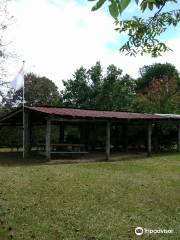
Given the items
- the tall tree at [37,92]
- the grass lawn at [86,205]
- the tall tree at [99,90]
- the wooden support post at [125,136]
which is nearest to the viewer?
the grass lawn at [86,205]

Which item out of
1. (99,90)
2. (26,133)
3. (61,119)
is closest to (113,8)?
(61,119)

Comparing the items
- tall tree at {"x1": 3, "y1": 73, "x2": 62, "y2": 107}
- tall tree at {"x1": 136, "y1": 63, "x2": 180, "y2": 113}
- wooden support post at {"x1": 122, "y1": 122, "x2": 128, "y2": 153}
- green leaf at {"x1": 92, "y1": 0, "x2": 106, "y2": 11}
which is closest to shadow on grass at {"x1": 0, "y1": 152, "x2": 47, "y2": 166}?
wooden support post at {"x1": 122, "y1": 122, "x2": 128, "y2": 153}

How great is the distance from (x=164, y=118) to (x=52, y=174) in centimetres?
1144

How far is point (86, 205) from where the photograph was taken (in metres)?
8.64

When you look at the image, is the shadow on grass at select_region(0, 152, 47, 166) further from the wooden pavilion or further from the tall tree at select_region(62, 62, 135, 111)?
the tall tree at select_region(62, 62, 135, 111)

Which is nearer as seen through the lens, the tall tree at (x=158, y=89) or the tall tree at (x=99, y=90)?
the tall tree at (x=158, y=89)

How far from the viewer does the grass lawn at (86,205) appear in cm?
677

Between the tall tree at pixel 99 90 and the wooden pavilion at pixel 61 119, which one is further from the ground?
the tall tree at pixel 99 90

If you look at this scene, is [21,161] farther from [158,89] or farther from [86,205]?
[158,89]

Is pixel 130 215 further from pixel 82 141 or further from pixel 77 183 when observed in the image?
pixel 82 141

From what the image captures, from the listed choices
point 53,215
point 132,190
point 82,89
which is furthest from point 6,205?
point 82,89

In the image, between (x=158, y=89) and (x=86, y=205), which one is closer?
(x=86, y=205)

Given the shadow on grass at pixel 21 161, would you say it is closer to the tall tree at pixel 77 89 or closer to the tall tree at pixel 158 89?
the tall tree at pixel 158 89

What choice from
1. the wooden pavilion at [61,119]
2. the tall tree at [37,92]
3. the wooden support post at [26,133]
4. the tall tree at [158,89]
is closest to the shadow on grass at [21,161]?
the wooden pavilion at [61,119]
